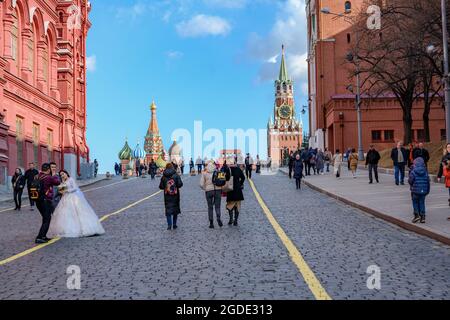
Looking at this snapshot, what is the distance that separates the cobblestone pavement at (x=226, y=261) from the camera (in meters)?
6.97

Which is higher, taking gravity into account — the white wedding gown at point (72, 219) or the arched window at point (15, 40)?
the arched window at point (15, 40)

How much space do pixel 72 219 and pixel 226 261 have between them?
4986mm

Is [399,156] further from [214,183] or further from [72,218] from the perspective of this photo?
[72,218]

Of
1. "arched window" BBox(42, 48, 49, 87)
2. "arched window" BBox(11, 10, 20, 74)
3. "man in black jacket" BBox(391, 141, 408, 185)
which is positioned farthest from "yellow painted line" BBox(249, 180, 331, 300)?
"arched window" BBox(42, 48, 49, 87)

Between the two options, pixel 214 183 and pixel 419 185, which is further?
pixel 214 183

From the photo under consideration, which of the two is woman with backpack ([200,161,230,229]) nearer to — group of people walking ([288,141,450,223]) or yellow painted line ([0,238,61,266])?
yellow painted line ([0,238,61,266])

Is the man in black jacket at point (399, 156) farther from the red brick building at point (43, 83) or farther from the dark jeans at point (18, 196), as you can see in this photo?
the red brick building at point (43, 83)

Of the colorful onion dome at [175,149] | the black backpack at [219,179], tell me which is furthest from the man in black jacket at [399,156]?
the colorful onion dome at [175,149]

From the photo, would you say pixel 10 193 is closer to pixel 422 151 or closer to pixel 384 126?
pixel 422 151

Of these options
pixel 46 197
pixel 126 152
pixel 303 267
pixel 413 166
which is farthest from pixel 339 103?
pixel 126 152

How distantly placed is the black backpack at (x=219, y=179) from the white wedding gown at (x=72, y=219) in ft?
9.55

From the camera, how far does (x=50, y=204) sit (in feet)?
40.3

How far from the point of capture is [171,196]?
1373cm
